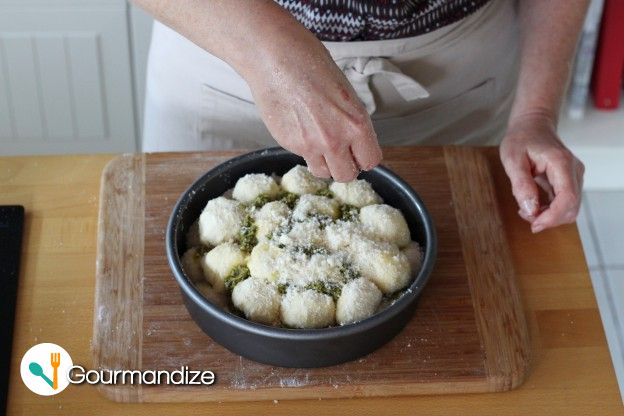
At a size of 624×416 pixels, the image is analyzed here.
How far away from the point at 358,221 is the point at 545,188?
0.94 ft

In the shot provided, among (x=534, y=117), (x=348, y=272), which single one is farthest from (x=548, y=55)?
(x=348, y=272)

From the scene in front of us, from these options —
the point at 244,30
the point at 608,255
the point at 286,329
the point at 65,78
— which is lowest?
the point at 608,255

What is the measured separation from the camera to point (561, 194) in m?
1.08

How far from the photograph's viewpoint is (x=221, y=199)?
1.03 meters

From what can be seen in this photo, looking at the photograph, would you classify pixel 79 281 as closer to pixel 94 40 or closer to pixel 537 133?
pixel 537 133

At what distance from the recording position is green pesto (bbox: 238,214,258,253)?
3.26 ft

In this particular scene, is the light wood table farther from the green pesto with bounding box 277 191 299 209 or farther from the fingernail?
the green pesto with bounding box 277 191 299 209

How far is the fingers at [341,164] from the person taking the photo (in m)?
0.87

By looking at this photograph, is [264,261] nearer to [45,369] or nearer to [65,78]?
[45,369]

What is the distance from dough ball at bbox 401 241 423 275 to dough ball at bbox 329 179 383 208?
7 cm

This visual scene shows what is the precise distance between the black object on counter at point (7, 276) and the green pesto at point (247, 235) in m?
0.28

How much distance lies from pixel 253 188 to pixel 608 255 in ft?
4.41

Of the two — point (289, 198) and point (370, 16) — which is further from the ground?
point (370, 16)

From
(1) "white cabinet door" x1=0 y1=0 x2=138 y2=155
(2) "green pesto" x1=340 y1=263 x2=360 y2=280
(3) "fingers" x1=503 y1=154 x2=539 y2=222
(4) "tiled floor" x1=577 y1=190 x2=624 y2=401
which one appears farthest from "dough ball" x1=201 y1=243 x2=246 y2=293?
(4) "tiled floor" x1=577 y1=190 x2=624 y2=401
